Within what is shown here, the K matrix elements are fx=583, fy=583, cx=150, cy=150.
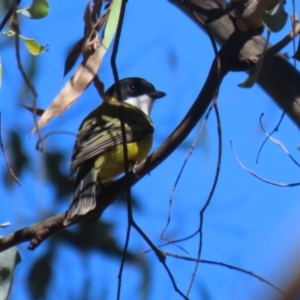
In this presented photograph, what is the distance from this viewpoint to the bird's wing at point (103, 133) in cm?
242

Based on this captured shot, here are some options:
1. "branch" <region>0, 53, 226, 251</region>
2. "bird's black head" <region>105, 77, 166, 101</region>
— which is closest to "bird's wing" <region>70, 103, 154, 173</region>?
"branch" <region>0, 53, 226, 251</region>

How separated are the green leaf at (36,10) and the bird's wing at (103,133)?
987 mm

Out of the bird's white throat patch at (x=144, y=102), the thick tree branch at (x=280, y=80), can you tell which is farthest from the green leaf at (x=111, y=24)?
the bird's white throat patch at (x=144, y=102)

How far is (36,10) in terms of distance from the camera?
49.0 inches

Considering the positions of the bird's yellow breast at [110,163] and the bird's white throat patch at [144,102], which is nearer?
the bird's yellow breast at [110,163]

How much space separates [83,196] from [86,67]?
92 centimetres

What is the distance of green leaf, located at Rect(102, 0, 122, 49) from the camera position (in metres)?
1.10

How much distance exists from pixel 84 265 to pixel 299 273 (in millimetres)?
2062

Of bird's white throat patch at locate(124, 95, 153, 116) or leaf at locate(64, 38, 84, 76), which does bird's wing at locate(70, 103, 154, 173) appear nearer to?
bird's white throat patch at locate(124, 95, 153, 116)

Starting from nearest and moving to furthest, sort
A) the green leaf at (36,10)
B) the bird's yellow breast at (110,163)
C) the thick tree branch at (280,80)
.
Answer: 1. the green leaf at (36,10)
2. the thick tree branch at (280,80)
3. the bird's yellow breast at (110,163)

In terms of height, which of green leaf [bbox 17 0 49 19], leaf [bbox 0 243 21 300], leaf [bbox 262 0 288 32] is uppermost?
green leaf [bbox 17 0 49 19]

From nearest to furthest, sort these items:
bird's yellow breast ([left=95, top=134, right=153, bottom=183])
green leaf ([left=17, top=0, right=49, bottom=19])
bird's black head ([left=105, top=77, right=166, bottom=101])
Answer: green leaf ([left=17, top=0, right=49, bottom=19]), bird's yellow breast ([left=95, top=134, right=153, bottom=183]), bird's black head ([left=105, top=77, right=166, bottom=101])

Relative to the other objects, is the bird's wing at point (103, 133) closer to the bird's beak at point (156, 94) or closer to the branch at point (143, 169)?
the branch at point (143, 169)

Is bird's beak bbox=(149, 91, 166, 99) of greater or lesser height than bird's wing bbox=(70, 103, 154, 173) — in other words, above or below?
above
